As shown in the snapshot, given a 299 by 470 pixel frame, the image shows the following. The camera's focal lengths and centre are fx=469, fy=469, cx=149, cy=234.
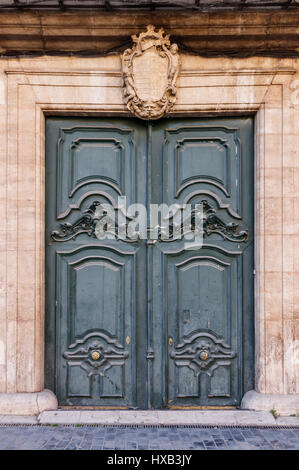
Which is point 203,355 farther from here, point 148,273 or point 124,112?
point 124,112

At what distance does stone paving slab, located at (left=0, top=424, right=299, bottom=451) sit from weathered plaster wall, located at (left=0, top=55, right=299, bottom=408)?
566mm

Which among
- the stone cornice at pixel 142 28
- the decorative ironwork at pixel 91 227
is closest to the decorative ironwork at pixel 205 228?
the decorative ironwork at pixel 91 227

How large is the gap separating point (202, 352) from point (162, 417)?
0.82 meters

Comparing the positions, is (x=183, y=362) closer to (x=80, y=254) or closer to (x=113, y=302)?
(x=113, y=302)

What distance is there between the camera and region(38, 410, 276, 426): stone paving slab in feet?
15.7

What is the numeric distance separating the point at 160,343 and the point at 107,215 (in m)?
1.56

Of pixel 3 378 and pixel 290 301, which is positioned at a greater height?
pixel 290 301

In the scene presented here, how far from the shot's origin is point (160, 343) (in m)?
5.26

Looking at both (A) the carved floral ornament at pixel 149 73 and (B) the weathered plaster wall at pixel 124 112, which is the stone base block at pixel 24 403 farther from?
(A) the carved floral ornament at pixel 149 73

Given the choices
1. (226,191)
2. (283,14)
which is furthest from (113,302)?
(283,14)

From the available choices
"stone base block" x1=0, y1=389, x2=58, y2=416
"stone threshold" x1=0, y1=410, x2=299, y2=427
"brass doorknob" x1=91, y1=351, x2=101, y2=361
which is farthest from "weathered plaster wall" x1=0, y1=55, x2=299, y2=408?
"brass doorknob" x1=91, y1=351, x2=101, y2=361

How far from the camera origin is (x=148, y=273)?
525 centimetres

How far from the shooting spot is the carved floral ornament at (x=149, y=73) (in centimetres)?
503

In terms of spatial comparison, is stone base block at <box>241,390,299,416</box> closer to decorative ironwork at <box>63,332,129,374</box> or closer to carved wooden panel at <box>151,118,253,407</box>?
carved wooden panel at <box>151,118,253,407</box>
